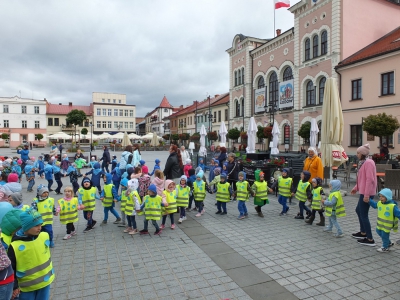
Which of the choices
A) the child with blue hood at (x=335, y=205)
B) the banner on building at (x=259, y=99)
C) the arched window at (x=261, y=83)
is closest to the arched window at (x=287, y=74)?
the banner on building at (x=259, y=99)

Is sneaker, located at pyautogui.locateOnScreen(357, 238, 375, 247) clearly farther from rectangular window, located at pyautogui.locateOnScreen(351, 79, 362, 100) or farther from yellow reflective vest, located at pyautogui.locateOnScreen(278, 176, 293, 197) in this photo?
rectangular window, located at pyautogui.locateOnScreen(351, 79, 362, 100)

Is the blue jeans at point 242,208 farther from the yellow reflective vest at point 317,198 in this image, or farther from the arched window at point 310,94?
the arched window at point 310,94

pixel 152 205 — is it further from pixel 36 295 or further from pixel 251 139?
pixel 251 139

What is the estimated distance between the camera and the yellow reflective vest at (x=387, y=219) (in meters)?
5.11

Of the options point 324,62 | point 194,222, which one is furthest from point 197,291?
point 324,62

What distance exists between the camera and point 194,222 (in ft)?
24.6

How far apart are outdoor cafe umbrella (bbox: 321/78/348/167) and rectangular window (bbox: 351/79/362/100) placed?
14.8m

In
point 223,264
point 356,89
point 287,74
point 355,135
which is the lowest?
point 223,264

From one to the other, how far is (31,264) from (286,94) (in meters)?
30.3

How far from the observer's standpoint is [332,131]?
970cm

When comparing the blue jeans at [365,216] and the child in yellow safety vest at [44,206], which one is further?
the blue jeans at [365,216]

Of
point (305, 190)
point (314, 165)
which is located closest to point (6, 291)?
point (305, 190)

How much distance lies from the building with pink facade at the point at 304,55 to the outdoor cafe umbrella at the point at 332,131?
Result: 1330 centimetres

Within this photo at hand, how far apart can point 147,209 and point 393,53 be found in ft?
69.1
